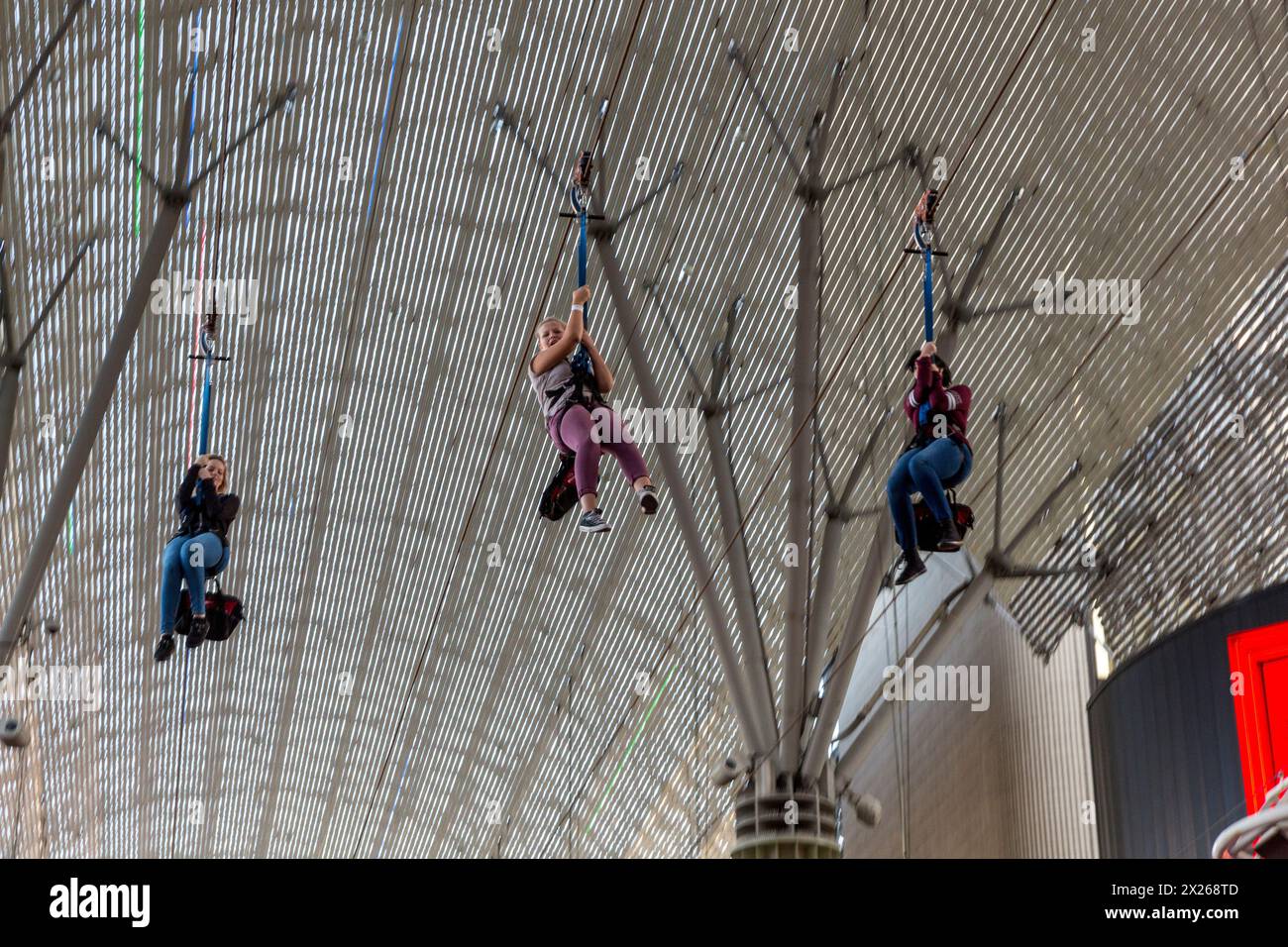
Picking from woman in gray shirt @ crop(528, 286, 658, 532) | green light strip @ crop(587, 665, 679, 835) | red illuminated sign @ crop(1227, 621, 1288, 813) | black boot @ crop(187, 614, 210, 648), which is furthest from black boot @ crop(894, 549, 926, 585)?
green light strip @ crop(587, 665, 679, 835)

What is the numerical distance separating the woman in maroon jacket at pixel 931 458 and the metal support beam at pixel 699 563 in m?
5.67

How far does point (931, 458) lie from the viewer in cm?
1378

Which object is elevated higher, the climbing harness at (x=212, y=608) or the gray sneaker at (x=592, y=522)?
the climbing harness at (x=212, y=608)

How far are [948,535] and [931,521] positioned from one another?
0.19 m

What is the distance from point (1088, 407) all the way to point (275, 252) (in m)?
10.4

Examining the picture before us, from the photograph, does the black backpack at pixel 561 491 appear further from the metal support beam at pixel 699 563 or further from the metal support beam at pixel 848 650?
the metal support beam at pixel 848 650

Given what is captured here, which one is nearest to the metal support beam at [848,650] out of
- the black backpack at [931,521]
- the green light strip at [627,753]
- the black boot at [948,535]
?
the black backpack at [931,521]

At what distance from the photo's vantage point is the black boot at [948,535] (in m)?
13.8

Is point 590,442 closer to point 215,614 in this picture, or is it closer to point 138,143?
point 215,614

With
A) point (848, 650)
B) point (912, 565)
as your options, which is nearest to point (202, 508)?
point (912, 565)

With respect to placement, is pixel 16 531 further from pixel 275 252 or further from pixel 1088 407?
pixel 1088 407

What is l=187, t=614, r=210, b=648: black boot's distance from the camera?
15.9 meters

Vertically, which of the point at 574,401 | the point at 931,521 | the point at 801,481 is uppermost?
the point at 801,481
